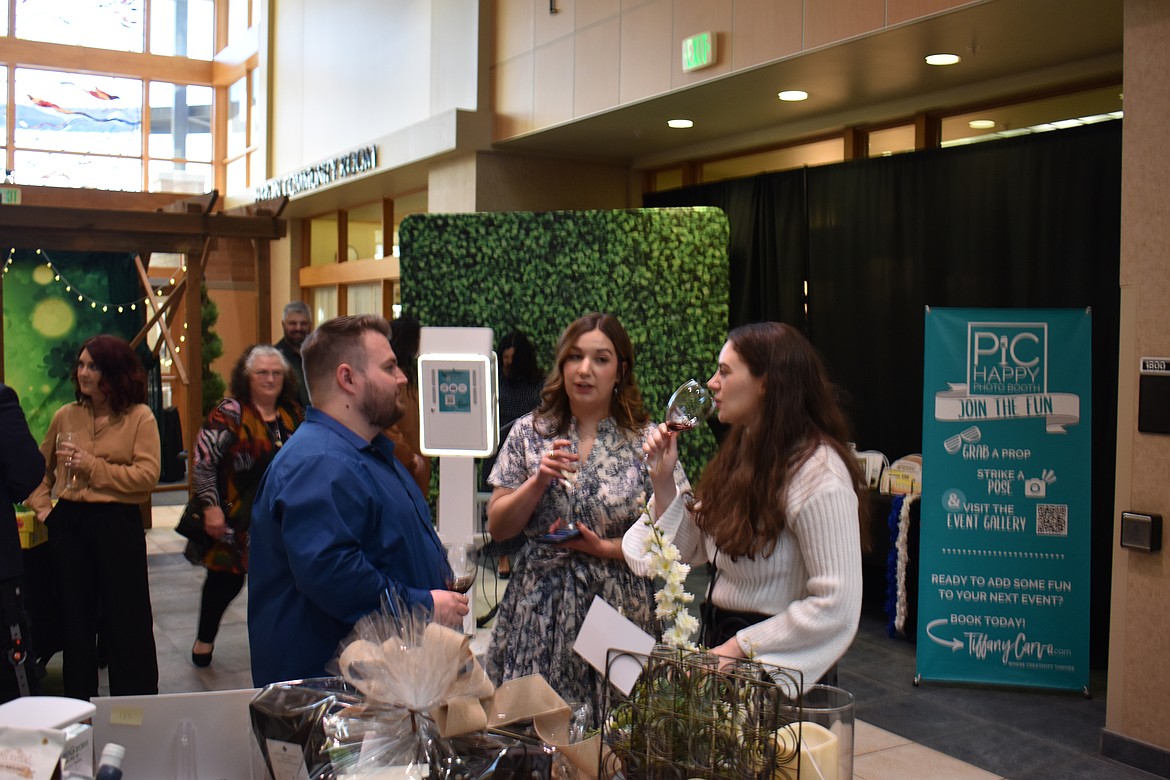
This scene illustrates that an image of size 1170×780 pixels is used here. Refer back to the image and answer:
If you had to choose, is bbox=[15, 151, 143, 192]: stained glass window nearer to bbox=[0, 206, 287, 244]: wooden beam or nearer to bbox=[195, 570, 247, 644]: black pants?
bbox=[0, 206, 287, 244]: wooden beam

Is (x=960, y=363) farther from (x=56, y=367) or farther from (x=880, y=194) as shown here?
(x=56, y=367)

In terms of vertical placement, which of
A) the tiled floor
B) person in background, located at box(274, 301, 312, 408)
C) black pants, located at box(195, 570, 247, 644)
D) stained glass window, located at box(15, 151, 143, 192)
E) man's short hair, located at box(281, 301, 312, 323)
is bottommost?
the tiled floor

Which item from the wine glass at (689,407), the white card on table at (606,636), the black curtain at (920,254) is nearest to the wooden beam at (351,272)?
the black curtain at (920,254)

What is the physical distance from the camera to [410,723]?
53.9 inches

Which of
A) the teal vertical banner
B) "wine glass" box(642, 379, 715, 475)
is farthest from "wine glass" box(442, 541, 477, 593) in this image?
the teal vertical banner

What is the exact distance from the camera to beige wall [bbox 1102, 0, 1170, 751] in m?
3.87

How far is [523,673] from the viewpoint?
2959mm

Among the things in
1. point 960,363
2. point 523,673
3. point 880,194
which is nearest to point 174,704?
point 523,673

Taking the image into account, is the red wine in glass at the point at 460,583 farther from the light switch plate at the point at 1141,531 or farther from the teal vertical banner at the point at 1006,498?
the teal vertical banner at the point at 1006,498

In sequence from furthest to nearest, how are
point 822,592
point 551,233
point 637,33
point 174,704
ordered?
point 551,233 → point 637,33 → point 822,592 → point 174,704

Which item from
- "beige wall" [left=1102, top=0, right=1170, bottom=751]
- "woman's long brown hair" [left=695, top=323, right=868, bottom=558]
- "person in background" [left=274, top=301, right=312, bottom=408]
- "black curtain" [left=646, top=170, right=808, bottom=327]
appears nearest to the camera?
"woman's long brown hair" [left=695, top=323, right=868, bottom=558]

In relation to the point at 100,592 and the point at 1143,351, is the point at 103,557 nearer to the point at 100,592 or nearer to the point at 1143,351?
the point at 100,592

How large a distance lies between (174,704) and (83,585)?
9.64ft

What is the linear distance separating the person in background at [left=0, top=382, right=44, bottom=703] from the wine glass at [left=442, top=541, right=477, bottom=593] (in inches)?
82.9
